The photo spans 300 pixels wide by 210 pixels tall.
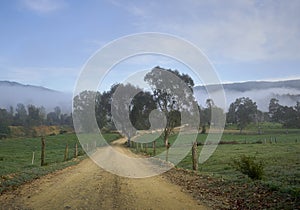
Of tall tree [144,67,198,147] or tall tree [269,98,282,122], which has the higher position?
tall tree [269,98,282,122]

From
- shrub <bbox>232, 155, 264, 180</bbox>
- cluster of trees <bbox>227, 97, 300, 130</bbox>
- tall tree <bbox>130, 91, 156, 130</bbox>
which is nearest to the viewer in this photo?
shrub <bbox>232, 155, 264, 180</bbox>

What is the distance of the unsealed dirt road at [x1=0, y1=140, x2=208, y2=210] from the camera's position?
381 inches

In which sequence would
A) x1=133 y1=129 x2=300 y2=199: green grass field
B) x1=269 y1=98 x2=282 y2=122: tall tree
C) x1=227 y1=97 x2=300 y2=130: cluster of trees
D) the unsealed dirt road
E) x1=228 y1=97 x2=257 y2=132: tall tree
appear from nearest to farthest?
1. the unsealed dirt road
2. x1=133 y1=129 x2=300 y2=199: green grass field
3. x1=227 y1=97 x2=300 y2=130: cluster of trees
4. x1=228 y1=97 x2=257 y2=132: tall tree
5. x1=269 y1=98 x2=282 y2=122: tall tree

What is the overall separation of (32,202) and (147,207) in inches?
152

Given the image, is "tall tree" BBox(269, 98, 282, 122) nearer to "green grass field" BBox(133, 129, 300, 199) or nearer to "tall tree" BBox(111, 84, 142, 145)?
"green grass field" BBox(133, 129, 300, 199)

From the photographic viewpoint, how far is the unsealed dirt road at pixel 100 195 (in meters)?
9.68

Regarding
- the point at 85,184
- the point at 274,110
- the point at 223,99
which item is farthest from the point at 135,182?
the point at 274,110

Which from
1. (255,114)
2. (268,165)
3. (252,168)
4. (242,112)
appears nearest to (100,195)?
(252,168)

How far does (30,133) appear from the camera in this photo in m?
106

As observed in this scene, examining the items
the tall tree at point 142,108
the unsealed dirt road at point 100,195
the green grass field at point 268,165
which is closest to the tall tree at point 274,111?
the green grass field at point 268,165

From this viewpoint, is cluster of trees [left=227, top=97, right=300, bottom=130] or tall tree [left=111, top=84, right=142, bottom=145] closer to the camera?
tall tree [left=111, top=84, right=142, bottom=145]

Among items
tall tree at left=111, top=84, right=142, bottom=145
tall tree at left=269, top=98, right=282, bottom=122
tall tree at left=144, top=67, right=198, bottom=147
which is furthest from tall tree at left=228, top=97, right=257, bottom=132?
tall tree at left=111, top=84, right=142, bottom=145

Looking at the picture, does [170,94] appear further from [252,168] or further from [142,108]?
[252,168]

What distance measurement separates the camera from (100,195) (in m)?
11.1
